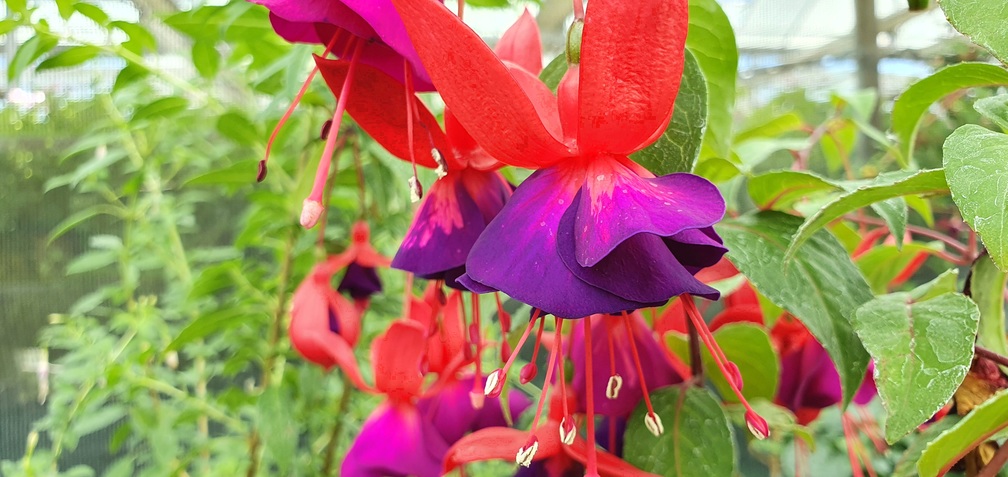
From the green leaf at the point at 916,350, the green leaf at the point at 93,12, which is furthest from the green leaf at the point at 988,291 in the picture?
the green leaf at the point at 93,12

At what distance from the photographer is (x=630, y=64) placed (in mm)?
174

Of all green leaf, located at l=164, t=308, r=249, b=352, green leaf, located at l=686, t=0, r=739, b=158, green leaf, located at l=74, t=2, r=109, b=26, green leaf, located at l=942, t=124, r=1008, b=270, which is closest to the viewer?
green leaf, located at l=942, t=124, r=1008, b=270

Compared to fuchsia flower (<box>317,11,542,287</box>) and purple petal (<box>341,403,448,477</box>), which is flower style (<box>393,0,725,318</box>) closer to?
fuchsia flower (<box>317,11,542,287</box>)

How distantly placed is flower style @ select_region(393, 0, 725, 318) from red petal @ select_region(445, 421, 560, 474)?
8 centimetres

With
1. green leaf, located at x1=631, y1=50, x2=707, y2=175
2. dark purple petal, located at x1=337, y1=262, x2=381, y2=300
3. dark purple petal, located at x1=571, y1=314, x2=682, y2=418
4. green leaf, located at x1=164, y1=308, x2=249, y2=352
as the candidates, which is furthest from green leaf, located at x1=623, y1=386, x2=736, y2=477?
green leaf, located at x1=164, y1=308, x2=249, y2=352

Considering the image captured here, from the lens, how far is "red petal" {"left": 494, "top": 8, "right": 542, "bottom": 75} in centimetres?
25

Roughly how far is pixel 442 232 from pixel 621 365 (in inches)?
4.6

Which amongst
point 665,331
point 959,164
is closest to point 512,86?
point 959,164

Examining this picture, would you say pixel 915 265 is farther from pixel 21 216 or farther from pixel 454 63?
pixel 21 216

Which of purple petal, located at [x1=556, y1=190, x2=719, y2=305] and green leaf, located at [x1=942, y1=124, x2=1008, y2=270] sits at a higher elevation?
green leaf, located at [x1=942, y1=124, x2=1008, y2=270]

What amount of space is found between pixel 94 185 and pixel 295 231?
1.28 ft

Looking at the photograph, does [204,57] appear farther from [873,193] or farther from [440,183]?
[873,193]

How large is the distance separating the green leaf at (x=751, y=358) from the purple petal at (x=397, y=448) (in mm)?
159

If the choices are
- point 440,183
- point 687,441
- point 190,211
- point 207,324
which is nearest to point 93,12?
point 207,324
